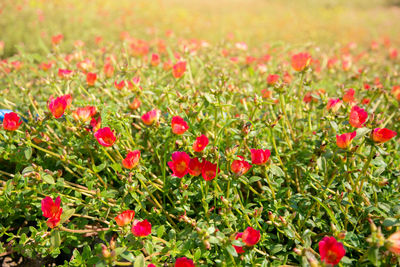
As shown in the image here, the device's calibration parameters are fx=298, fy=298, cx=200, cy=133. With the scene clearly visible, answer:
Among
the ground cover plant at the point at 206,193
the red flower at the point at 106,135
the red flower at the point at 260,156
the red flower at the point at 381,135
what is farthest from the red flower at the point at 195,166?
the red flower at the point at 381,135

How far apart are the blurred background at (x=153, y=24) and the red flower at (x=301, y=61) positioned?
2.74 m

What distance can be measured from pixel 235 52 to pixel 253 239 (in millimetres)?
2177

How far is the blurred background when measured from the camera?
15.6 ft

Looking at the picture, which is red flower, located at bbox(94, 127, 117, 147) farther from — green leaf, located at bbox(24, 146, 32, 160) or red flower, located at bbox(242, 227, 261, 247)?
red flower, located at bbox(242, 227, 261, 247)

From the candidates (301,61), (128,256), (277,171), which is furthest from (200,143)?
(301,61)

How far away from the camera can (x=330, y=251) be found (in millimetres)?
868

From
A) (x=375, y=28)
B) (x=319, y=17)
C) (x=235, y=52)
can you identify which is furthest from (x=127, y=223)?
(x=319, y=17)

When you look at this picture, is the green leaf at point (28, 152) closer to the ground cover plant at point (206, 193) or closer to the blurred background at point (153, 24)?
the ground cover plant at point (206, 193)

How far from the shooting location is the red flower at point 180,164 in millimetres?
1021

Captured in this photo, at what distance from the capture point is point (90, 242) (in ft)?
4.12

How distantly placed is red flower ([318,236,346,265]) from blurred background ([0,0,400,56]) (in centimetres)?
342

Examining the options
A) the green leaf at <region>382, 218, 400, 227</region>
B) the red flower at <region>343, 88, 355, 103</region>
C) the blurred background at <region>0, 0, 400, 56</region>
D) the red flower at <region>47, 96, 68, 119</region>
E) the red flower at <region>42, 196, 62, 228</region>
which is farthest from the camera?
the blurred background at <region>0, 0, 400, 56</region>

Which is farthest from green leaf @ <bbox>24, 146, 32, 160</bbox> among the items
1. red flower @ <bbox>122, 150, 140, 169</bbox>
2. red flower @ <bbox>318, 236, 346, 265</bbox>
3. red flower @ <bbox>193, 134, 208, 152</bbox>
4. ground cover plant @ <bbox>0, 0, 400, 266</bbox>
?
red flower @ <bbox>318, 236, 346, 265</bbox>

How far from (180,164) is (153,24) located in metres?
5.09
